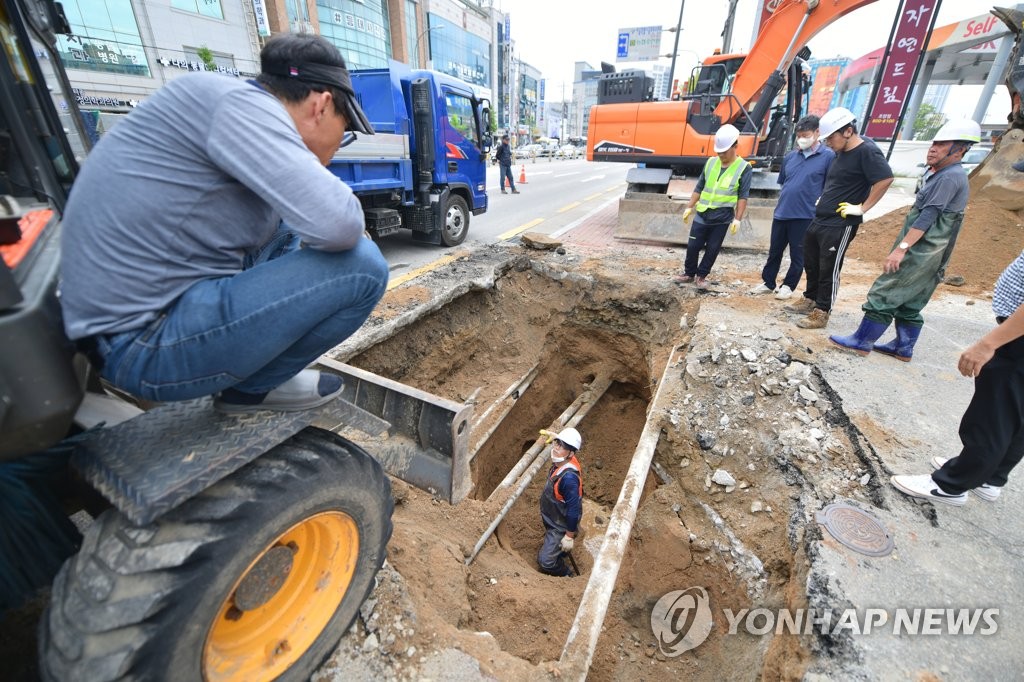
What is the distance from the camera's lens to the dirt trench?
246cm

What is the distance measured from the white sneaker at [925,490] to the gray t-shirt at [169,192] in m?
3.26

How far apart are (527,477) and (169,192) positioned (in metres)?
3.52

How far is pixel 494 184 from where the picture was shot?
59.6ft

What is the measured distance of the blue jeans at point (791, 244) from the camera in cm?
517

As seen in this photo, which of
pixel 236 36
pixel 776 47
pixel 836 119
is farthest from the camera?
pixel 236 36

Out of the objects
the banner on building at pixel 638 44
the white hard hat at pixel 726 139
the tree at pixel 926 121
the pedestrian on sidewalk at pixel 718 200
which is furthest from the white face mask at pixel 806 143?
the tree at pixel 926 121

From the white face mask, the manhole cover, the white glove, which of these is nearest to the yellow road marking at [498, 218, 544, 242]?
the white face mask

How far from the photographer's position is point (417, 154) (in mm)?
7707

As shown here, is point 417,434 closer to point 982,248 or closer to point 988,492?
point 988,492

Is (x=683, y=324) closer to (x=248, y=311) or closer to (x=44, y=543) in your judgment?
(x=248, y=311)

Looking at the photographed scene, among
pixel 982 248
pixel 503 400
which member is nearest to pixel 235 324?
pixel 503 400

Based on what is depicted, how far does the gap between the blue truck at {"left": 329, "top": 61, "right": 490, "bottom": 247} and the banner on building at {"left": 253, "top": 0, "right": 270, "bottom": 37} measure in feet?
67.3

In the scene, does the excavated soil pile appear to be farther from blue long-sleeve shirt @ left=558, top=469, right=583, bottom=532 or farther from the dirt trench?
blue long-sleeve shirt @ left=558, top=469, right=583, bottom=532

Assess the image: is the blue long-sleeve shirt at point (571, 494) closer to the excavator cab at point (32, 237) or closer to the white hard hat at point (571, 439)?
the white hard hat at point (571, 439)
